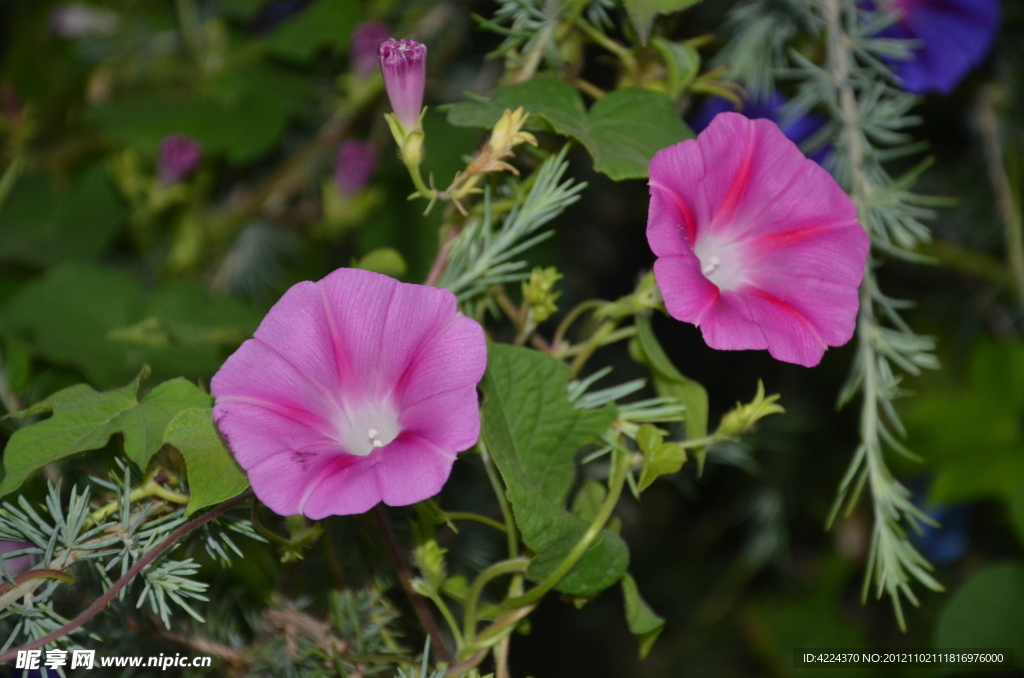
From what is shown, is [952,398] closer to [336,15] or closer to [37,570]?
[336,15]

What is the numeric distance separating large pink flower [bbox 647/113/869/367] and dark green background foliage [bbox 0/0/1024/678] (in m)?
0.08

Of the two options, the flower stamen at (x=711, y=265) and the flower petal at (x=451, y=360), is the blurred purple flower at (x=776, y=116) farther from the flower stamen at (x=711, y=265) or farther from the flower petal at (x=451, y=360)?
the flower petal at (x=451, y=360)

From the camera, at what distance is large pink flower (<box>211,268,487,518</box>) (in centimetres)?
53

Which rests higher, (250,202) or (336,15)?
(336,15)

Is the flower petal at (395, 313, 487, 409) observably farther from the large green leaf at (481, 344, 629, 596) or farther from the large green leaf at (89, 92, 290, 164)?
the large green leaf at (89, 92, 290, 164)

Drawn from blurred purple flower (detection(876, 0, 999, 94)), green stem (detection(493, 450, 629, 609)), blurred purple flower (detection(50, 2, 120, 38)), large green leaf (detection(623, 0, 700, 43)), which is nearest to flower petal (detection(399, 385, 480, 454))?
green stem (detection(493, 450, 629, 609))

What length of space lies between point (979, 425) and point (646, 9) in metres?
1.00

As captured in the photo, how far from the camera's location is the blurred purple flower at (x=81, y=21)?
1.44 m

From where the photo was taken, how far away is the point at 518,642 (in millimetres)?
1641

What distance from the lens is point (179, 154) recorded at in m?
1.20

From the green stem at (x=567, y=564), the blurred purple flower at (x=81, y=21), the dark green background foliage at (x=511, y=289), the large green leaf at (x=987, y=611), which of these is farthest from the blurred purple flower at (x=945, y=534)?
the blurred purple flower at (x=81, y=21)

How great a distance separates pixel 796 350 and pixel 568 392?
198 mm

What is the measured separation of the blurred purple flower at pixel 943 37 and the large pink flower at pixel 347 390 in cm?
79

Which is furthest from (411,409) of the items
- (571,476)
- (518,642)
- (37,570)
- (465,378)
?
(518,642)
